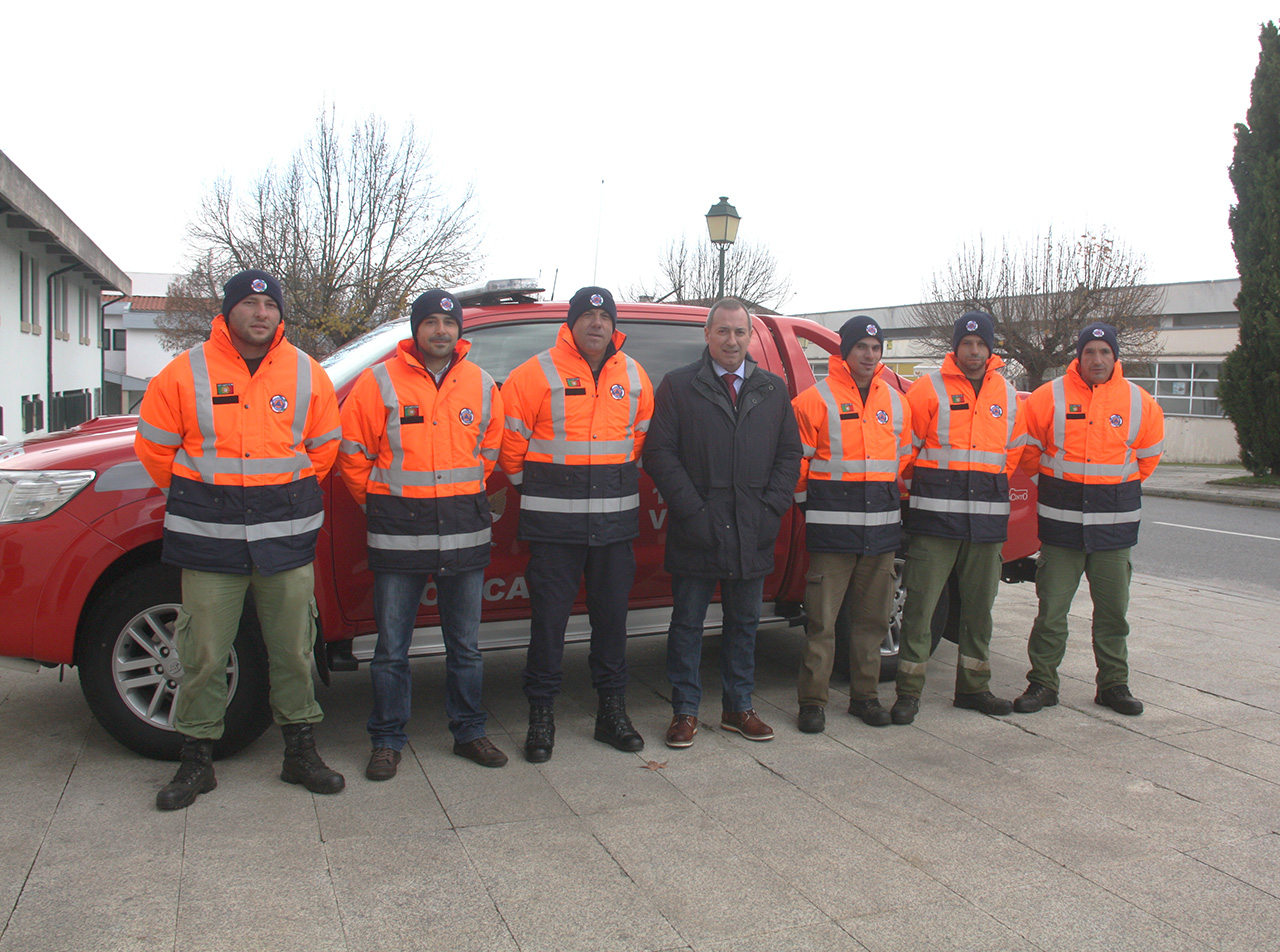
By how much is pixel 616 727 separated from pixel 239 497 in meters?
1.86

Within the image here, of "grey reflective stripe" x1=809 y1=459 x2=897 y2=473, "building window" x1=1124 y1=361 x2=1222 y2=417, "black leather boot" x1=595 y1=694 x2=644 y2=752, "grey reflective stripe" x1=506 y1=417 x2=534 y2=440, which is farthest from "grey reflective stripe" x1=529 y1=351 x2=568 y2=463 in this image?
"building window" x1=1124 y1=361 x2=1222 y2=417

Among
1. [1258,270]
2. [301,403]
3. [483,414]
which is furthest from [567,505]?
[1258,270]

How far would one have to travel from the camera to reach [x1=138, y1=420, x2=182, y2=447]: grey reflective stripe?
3545 millimetres

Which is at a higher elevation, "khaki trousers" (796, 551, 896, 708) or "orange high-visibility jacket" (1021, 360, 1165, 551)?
"orange high-visibility jacket" (1021, 360, 1165, 551)

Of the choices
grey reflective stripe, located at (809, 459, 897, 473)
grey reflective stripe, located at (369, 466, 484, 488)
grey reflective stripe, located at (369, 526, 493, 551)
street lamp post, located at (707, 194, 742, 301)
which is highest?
street lamp post, located at (707, 194, 742, 301)

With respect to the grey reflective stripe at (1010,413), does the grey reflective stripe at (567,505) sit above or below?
below

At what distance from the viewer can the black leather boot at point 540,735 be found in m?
4.17

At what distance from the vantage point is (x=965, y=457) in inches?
188

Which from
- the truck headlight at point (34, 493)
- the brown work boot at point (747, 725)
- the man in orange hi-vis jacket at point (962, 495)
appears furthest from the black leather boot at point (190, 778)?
the man in orange hi-vis jacket at point (962, 495)

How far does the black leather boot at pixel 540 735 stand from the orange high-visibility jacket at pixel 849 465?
145 cm

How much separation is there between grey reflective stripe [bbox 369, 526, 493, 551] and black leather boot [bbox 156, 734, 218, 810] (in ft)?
3.24

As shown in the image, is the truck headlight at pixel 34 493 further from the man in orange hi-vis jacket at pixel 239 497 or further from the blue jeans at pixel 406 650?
the blue jeans at pixel 406 650

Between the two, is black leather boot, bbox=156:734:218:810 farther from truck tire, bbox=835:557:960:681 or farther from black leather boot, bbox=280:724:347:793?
truck tire, bbox=835:557:960:681

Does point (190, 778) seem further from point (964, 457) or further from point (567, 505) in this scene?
point (964, 457)
